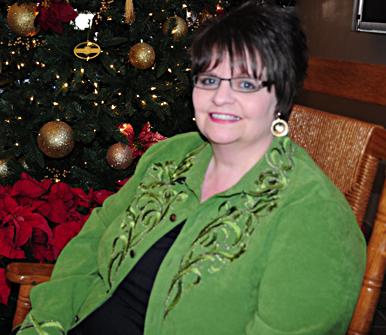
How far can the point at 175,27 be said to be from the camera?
269 centimetres

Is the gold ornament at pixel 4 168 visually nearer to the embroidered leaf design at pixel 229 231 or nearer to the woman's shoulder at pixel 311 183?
the embroidered leaf design at pixel 229 231

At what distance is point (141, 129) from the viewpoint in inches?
118

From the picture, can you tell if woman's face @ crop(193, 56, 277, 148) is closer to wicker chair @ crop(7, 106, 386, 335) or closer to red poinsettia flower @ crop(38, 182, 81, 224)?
wicker chair @ crop(7, 106, 386, 335)

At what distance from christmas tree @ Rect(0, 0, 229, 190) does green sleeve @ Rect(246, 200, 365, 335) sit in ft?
4.87

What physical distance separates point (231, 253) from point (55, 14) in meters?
1.48

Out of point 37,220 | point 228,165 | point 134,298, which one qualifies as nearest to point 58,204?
point 37,220

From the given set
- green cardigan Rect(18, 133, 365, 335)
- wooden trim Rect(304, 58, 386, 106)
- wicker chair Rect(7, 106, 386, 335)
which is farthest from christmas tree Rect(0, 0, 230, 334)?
wooden trim Rect(304, 58, 386, 106)

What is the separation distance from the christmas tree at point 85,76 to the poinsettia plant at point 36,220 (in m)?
0.22

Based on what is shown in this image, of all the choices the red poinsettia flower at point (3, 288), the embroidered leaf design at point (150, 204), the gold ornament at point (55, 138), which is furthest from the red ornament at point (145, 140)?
the embroidered leaf design at point (150, 204)

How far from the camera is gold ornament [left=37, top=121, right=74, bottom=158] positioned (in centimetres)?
251

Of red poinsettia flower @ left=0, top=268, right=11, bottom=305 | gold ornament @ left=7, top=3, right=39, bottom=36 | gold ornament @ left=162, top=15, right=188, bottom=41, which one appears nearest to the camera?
red poinsettia flower @ left=0, top=268, right=11, bottom=305

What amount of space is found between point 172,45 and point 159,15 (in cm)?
13

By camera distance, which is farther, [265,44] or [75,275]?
[75,275]

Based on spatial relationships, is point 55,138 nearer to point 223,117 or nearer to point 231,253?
point 223,117
